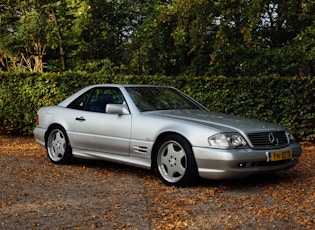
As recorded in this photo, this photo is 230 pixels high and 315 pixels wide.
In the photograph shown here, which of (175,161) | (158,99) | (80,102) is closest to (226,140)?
(175,161)

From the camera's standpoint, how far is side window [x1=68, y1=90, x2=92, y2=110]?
7862mm

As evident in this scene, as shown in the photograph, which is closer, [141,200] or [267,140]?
[141,200]

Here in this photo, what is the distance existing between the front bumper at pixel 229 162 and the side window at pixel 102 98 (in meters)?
1.93

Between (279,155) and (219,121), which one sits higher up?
(219,121)

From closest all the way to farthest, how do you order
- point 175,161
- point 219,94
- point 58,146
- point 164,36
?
point 175,161
point 58,146
point 219,94
point 164,36

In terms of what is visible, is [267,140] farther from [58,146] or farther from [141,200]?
[58,146]

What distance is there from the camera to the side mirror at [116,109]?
6.80 metres

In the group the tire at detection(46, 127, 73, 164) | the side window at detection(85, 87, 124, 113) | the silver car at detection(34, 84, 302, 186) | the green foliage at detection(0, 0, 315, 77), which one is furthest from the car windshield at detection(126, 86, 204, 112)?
the green foliage at detection(0, 0, 315, 77)

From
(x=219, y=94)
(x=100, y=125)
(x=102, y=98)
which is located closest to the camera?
(x=100, y=125)

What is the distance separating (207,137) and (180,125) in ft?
1.52

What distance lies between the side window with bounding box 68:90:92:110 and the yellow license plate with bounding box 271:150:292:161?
3397 mm

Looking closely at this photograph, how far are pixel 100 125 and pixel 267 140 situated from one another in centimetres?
258

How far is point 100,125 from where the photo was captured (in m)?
7.15

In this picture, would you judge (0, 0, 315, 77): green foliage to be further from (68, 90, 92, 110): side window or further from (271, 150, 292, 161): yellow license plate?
(271, 150, 292, 161): yellow license plate
